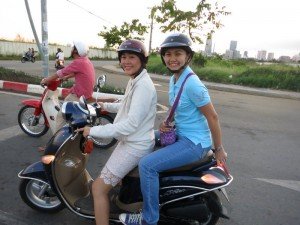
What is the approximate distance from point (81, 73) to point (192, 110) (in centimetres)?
248

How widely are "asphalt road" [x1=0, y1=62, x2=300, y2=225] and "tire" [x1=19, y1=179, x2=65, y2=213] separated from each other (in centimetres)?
7

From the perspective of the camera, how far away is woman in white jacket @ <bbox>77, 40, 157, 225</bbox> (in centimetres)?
248

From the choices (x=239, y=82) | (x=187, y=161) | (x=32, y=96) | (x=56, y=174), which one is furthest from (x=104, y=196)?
(x=239, y=82)

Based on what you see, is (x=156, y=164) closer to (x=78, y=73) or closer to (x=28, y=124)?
(x=78, y=73)

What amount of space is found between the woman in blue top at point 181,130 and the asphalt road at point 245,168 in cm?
82

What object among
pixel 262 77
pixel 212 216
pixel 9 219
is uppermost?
pixel 262 77

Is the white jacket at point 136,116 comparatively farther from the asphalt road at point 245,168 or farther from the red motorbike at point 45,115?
the red motorbike at point 45,115

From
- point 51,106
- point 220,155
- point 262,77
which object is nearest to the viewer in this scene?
point 220,155

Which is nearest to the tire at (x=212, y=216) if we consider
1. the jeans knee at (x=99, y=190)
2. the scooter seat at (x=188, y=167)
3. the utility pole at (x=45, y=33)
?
the scooter seat at (x=188, y=167)

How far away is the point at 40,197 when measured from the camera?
10.4 ft

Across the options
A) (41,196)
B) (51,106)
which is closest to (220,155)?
(41,196)

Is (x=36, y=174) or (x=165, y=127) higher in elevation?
(x=165, y=127)

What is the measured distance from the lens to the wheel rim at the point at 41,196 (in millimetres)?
3128

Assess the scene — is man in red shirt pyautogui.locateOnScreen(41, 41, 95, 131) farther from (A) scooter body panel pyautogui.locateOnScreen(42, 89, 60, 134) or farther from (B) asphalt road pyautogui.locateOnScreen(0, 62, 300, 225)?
(B) asphalt road pyautogui.locateOnScreen(0, 62, 300, 225)
